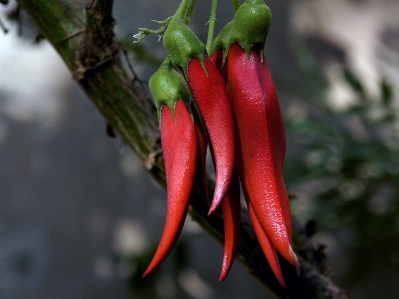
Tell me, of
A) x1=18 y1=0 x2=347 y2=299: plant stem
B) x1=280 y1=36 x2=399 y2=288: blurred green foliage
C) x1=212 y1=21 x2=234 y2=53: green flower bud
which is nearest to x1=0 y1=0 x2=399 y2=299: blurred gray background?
→ x1=280 y1=36 x2=399 y2=288: blurred green foliage

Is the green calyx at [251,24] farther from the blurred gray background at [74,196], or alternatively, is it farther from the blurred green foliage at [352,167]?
the blurred gray background at [74,196]

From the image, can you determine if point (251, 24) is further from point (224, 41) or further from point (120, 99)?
point (120, 99)

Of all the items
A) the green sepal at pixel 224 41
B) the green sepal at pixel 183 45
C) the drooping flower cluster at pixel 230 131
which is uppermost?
the green sepal at pixel 183 45

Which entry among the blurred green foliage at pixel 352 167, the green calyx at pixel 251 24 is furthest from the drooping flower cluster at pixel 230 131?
the blurred green foliage at pixel 352 167

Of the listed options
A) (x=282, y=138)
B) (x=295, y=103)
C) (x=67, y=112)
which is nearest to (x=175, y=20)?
(x=282, y=138)

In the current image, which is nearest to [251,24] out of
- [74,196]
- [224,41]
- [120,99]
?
[224,41]

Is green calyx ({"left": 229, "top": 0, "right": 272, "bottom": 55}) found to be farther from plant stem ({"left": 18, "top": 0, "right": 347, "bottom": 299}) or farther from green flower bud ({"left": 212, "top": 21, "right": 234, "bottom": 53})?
plant stem ({"left": 18, "top": 0, "right": 347, "bottom": 299})

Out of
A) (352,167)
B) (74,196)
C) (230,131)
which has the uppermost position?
(230,131)
